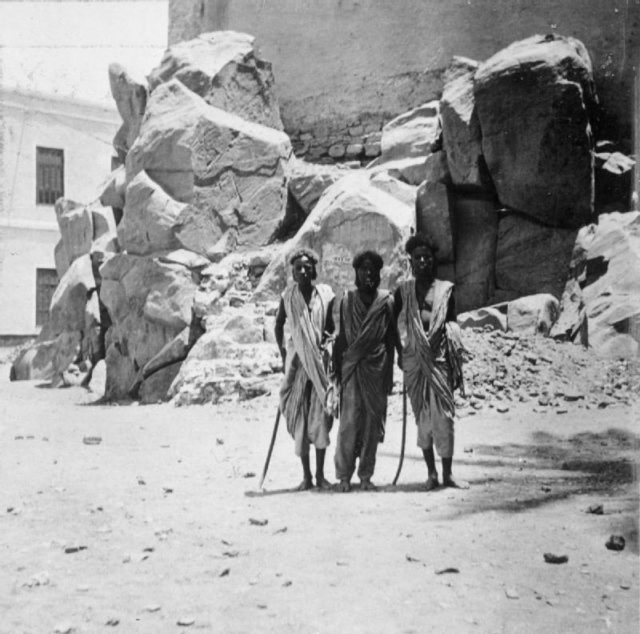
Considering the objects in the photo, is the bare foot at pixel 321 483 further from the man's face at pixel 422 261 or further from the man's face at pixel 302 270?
the man's face at pixel 422 261

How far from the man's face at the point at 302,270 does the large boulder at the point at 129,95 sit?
403 inches

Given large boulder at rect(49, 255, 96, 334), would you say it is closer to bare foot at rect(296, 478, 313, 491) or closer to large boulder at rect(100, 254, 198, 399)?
large boulder at rect(100, 254, 198, 399)

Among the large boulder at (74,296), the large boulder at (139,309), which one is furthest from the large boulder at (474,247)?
the large boulder at (74,296)

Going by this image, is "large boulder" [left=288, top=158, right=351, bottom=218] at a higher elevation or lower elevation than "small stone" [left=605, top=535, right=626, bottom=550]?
higher

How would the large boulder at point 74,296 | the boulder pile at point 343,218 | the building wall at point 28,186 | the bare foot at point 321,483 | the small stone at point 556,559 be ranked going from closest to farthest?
the small stone at point 556,559, the bare foot at point 321,483, the boulder pile at point 343,218, the large boulder at point 74,296, the building wall at point 28,186

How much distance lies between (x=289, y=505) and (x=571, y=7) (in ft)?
29.5

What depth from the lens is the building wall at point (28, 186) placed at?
2062 cm

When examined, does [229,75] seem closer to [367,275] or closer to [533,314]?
[533,314]

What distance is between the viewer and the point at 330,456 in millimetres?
6250

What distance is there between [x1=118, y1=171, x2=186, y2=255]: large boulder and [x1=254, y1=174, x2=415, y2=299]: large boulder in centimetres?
214

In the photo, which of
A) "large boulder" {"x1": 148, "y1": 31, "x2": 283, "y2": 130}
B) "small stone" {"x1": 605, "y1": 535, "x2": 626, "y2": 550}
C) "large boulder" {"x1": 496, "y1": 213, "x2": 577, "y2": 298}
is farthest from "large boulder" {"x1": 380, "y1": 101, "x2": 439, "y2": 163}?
"small stone" {"x1": 605, "y1": 535, "x2": 626, "y2": 550}

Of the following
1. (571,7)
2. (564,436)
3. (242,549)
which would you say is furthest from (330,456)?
(571,7)

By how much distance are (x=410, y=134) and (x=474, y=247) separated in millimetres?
2360

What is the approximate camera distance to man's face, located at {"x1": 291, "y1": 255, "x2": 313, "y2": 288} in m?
4.59
